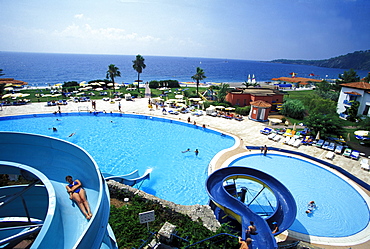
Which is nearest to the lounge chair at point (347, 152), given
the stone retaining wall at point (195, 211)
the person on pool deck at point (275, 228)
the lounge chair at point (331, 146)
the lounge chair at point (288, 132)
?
the lounge chair at point (331, 146)

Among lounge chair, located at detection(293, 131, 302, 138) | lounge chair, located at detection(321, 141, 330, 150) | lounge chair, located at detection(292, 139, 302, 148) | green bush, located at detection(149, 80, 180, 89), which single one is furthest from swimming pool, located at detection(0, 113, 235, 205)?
green bush, located at detection(149, 80, 180, 89)

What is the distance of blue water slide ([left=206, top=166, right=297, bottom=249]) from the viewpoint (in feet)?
27.2

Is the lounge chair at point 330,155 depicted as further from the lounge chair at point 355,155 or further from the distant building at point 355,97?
the distant building at point 355,97

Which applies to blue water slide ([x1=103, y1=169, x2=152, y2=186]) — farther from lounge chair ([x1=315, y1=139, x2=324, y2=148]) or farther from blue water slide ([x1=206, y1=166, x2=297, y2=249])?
lounge chair ([x1=315, y1=139, x2=324, y2=148])

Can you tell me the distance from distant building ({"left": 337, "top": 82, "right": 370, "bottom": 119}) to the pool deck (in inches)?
585

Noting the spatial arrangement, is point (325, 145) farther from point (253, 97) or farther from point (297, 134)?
point (253, 97)

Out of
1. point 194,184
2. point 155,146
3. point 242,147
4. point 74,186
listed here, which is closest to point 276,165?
point 242,147

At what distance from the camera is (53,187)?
4.82 m

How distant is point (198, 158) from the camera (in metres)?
19.2

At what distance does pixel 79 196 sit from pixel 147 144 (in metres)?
17.1

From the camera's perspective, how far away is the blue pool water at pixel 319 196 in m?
11.4

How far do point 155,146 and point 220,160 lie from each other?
724 centimetres

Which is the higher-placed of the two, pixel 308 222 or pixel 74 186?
pixel 74 186

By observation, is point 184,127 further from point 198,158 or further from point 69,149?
point 69,149
